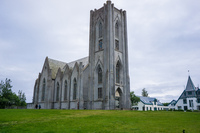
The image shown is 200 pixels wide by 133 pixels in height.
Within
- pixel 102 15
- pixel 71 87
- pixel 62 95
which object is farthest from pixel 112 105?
pixel 102 15

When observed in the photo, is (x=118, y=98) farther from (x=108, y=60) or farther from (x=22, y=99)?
(x=22, y=99)

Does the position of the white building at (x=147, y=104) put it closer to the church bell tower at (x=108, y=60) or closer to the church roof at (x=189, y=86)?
the church roof at (x=189, y=86)

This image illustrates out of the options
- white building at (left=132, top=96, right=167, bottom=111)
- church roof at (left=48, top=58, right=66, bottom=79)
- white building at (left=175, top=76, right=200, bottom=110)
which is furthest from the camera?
white building at (left=132, top=96, right=167, bottom=111)

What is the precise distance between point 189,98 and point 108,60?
150 feet

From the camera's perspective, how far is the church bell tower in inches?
1640

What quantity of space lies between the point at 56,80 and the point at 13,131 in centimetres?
4453

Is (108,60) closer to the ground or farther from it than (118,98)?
farther from it

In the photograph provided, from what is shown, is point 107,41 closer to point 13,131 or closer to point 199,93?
point 13,131

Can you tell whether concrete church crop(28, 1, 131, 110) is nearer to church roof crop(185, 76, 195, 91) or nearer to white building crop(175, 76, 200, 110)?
white building crop(175, 76, 200, 110)

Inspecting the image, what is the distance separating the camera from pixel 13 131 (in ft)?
43.4

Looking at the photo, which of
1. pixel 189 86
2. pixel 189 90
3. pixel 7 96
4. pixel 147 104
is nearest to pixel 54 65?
pixel 7 96

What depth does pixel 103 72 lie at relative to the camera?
4319 cm

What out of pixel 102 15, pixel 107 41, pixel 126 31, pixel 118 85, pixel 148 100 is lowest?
pixel 148 100

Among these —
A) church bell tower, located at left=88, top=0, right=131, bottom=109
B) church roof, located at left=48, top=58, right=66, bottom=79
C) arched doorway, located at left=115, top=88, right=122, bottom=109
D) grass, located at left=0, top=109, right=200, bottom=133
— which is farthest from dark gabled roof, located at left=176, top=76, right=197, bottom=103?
grass, located at left=0, top=109, right=200, bottom=133
